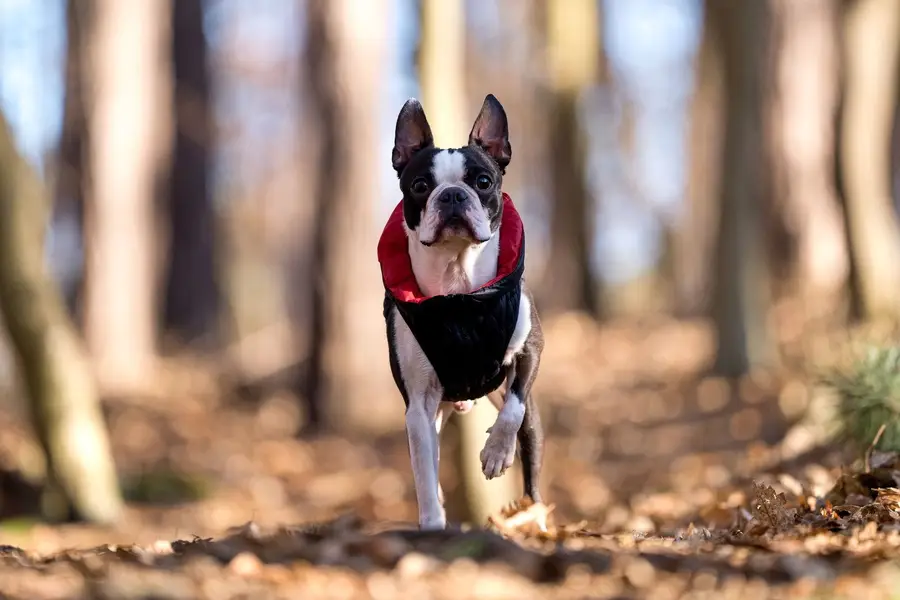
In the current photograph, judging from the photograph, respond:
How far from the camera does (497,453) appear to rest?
4281 mm

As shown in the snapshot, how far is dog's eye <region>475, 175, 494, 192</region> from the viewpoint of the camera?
4.43m

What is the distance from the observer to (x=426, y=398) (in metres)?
4.45

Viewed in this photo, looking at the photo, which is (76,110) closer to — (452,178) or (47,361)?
(47,361)

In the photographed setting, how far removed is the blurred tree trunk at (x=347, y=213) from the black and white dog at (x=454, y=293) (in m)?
7.68

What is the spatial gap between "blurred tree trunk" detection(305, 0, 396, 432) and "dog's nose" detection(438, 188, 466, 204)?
8048 millimetres

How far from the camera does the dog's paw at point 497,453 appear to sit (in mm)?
4270

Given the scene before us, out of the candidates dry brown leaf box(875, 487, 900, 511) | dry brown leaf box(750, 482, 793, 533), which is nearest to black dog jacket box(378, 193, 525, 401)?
dry brown leaf box(750, 482, 793, 533)

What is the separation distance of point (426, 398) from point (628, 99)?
105 feet

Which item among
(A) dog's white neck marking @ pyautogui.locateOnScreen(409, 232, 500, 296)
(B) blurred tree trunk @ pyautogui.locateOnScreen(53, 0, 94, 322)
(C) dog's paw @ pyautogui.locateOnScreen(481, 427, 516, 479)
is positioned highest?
(B) blurred tree trunk @ pyautogui.locateOnScreen(53, 0, 94, 322)

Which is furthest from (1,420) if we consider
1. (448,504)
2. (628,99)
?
(628,99)

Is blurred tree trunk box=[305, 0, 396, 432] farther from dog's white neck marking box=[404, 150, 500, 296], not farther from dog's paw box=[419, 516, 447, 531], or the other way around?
dog's paw box=[419, 516, 447, 531]

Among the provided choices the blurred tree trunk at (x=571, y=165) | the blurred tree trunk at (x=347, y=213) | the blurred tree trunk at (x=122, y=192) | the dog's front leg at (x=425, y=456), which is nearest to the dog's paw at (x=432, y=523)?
the dog's front leg at (x=425, y=456)

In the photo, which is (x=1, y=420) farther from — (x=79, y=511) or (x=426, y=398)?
(x=426, y=398)

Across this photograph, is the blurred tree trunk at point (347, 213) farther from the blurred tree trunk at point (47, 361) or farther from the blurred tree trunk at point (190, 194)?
the blurred tree trunk at point (190, 194)
